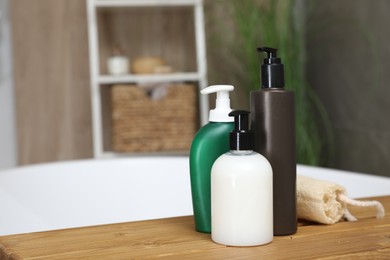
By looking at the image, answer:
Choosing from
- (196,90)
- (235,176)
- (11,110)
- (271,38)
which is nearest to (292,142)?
(235,176)

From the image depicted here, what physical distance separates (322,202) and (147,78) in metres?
1.97

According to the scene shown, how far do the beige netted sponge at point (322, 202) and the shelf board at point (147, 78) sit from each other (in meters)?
1.91

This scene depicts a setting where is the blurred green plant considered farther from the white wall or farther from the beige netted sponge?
the beige netted sponge

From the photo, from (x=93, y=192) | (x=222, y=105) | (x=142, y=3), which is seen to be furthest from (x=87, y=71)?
(x=222, y=105)

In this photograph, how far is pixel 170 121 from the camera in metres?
2.96

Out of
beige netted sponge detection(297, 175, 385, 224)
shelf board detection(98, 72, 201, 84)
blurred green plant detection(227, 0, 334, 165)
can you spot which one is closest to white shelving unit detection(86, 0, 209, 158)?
shelf board detection(98, 72, 201, 84)

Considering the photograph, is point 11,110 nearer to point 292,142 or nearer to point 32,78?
point 32,78

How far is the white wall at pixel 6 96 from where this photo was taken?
310 cm

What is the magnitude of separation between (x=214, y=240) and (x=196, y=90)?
2248 millimetres

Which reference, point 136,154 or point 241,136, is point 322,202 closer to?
point 241,136

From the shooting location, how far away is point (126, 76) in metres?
2.92

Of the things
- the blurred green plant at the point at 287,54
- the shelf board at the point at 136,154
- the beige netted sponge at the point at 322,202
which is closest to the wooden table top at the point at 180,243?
the beige netted sponge at the point at 322,202

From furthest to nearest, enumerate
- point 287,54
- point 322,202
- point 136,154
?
1. point 136,154
2. point 287,54
3. point 322,202

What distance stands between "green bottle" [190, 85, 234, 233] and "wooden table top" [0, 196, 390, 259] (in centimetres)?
4
